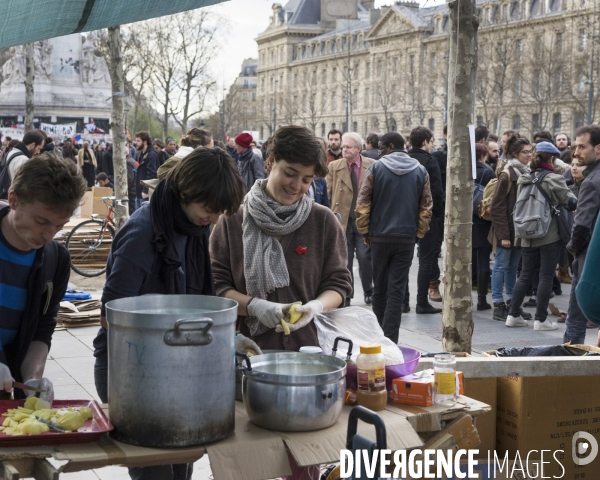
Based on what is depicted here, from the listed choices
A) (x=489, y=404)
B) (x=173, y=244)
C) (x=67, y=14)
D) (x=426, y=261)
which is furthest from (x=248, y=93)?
(x=173, y=244)

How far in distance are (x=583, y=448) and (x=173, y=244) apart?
2.31m

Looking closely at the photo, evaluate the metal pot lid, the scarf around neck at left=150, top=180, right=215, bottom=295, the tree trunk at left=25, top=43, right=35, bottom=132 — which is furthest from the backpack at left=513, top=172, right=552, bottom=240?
the tree trunk at left=25, top=43, right=35, bottom=132

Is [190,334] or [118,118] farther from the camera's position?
[118,118]

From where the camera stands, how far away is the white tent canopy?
9.34ft

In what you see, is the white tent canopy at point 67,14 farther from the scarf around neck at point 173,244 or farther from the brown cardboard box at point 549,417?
the brown cardboard box at point 549,417

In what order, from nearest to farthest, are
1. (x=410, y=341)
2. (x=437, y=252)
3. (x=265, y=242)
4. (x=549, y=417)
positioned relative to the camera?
(x=265, y=242), (x=549, y=417), (x=410, y=341), (x=437, y=252)

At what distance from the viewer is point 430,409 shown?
2.76m

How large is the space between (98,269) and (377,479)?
10678 millimetres

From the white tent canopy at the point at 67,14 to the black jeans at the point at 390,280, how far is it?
172 inches

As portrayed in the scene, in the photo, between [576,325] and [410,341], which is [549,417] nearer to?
[576,325]

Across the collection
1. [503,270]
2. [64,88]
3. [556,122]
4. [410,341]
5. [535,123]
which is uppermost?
[64,88]

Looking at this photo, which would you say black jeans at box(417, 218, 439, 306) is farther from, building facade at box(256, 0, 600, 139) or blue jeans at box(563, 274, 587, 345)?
building facade at box(256, 0, 600, 139)

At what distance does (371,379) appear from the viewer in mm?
2732

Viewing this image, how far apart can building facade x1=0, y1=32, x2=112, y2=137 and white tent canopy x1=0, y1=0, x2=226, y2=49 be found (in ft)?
112
